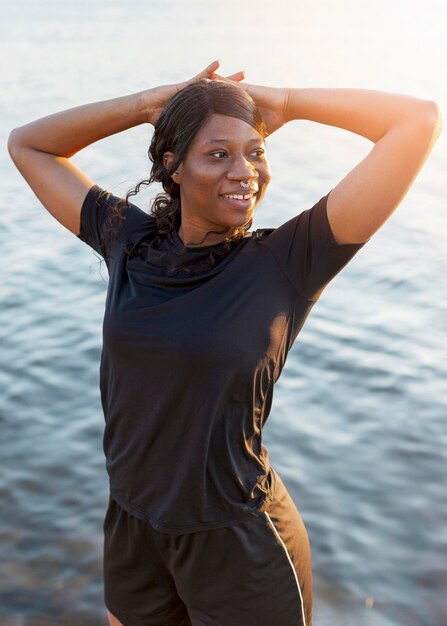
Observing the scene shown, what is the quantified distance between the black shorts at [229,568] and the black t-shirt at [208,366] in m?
Result: 0.05

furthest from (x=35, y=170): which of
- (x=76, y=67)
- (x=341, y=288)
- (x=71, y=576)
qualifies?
(x=76, y=67)

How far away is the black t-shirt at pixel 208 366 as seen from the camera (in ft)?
7.57

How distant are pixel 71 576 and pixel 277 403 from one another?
6.83 ft

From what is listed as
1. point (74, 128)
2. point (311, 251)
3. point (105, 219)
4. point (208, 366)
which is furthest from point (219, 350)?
point (74, 128)

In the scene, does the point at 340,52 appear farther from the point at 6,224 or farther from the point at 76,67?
the point at 6,224

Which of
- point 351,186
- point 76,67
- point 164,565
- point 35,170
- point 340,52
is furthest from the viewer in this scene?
point 340,52

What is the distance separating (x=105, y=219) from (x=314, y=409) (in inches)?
138

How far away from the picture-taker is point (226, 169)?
2.47m

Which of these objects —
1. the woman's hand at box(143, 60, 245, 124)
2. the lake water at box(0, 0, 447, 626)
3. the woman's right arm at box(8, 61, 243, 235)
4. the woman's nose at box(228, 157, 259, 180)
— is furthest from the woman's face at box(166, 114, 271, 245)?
the lake water at box(0, 0, 447, 626)

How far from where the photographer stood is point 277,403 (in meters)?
6.19

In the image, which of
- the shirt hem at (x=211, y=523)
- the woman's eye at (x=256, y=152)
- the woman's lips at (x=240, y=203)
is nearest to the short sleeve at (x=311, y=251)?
the woman's lips at (x=240, y=203)

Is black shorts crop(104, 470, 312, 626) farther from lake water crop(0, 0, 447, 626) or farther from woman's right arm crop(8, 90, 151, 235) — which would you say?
lake water crop(0, 0, 447, 626)

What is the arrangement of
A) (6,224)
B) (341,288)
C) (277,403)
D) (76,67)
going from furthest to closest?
(76,67), (6,224), (341,288), (277,403)

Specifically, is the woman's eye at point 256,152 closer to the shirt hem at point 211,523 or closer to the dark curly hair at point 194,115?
the dark curly hair at point 194,115
